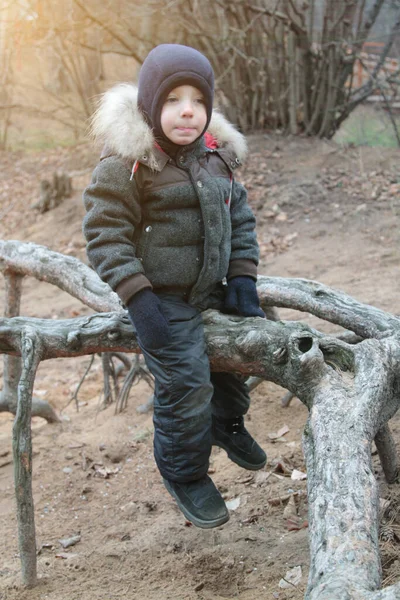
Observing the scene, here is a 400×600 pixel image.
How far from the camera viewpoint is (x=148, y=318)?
2527 millimetres

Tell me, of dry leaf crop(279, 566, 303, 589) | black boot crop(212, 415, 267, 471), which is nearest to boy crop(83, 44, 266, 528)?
dry leaf crop(279, 566, 303, 589)

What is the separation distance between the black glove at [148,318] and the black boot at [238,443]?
0.77 meters

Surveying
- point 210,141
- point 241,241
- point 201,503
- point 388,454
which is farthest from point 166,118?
point 388,454

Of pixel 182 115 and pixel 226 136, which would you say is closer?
pixel 182 115

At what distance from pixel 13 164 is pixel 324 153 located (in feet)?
20.0

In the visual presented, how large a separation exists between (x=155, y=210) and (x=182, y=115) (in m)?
0.37

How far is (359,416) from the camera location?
7.17 ft

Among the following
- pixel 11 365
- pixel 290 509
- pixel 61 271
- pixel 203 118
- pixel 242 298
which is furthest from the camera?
pixel 11 365

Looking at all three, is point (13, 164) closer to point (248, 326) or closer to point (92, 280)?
point (92, 280)

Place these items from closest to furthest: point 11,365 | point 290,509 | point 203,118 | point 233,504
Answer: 1. point 203,118
2. point 290,509
3. point 233,504
4. point 11,365

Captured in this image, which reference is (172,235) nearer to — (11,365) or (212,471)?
(212,471)

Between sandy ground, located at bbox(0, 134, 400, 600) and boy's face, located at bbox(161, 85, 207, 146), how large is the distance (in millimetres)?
1689

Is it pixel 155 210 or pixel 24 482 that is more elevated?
pixel 155 210

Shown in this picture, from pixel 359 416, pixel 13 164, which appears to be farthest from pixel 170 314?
pixel 13 164
